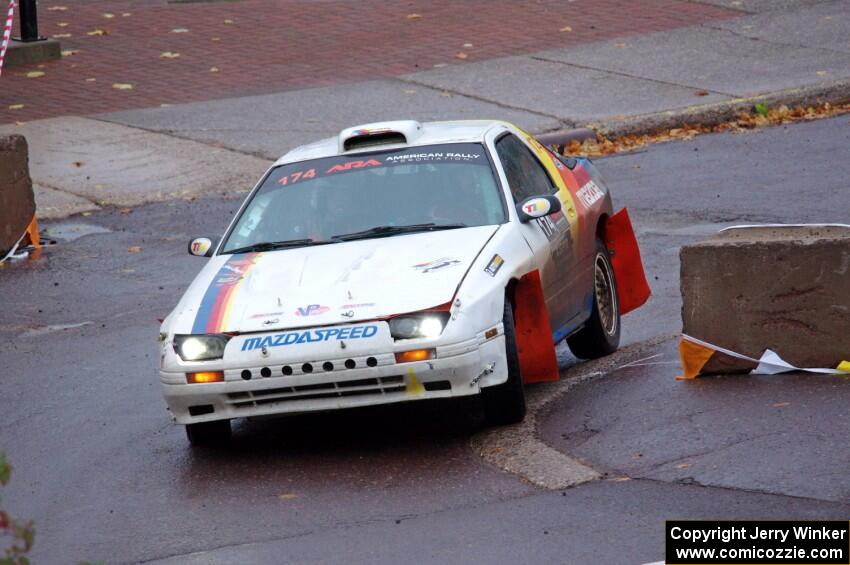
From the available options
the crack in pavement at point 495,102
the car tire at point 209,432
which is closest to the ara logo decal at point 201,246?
the car tire at point 209,432

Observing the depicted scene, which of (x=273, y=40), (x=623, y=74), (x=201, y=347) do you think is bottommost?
(x=273, y=40)

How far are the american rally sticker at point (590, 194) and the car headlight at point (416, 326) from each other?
2.55 meters

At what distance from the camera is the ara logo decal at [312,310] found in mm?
7184

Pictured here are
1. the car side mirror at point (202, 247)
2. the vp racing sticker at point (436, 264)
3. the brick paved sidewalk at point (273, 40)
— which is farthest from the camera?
the brick paved sidewalk at point (273, 40)

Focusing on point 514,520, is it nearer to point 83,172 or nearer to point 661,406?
point 661,406

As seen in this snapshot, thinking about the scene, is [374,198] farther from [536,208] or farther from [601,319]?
[601,319]

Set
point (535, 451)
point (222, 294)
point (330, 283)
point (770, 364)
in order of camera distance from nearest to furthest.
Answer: point (535, 451), point (330, 283), point (222, 294), point (770, 364)

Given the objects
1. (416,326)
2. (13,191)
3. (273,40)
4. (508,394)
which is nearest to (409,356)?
(416,326)

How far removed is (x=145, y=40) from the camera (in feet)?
70.6

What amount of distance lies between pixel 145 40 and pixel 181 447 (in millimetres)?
14594

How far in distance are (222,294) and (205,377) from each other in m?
0.61

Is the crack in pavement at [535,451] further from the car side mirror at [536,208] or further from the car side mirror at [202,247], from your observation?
the car side mirror at [202,247]

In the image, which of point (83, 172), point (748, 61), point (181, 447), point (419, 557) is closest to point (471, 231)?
point (181, 447)

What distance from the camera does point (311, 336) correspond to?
7.06m
